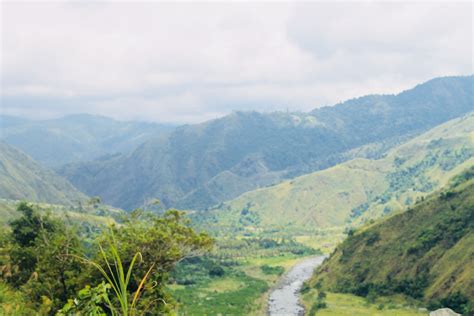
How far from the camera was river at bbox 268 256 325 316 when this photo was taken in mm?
109062

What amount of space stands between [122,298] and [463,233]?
111 m

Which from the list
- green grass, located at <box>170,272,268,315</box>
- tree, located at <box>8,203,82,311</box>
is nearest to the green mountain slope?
green grass, located at <box>170,272,268,315</box>

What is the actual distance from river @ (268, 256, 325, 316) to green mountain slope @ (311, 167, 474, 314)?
862 cm

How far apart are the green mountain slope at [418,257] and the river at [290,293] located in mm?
8618

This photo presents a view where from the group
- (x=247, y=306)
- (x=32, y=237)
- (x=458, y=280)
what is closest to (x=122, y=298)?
(x=32, y=237)

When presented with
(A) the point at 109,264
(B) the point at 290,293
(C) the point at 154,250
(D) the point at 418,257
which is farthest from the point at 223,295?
(A) the point at 109,264

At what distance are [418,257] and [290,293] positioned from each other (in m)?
36.8

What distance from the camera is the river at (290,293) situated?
358ft

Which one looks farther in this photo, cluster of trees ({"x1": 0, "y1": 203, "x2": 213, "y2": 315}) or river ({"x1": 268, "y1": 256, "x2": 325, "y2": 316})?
river ({"x1": 268, "y1": 256, "x2": 325, "y2": 316})

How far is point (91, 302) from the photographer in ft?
38.2

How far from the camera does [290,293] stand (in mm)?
132500

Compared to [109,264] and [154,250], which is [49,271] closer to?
[154,250]

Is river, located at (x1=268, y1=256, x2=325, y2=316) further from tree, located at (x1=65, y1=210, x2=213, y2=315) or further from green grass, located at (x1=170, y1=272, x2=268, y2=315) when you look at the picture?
tree, located at (x1=65, y1=210, x2=213, y2=315)

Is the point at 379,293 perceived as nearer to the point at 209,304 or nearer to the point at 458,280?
the point at 458,280
